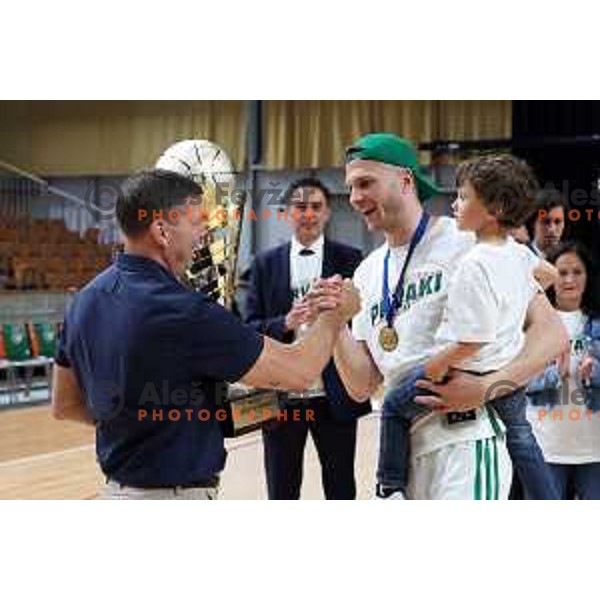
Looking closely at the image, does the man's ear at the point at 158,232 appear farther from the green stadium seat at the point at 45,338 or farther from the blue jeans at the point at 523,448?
the green stadium seat at the point at 45,338

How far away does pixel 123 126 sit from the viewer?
2602mm

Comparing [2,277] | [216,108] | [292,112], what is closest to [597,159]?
[292,112]

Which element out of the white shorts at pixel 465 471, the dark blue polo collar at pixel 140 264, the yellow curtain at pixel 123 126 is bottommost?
the white shorts at pixel 465 471

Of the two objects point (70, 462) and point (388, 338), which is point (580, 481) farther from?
point (70, 462)

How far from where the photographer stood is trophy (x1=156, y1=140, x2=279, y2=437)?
2.17 meters

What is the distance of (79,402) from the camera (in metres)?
2.08

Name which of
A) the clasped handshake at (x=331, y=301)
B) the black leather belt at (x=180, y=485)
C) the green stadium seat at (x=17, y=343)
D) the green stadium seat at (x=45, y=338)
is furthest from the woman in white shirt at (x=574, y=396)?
the green stadium seat at (x=17, y=343)

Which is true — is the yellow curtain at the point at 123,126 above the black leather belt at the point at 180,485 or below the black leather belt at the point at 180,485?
above

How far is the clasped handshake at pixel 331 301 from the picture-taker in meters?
2.07

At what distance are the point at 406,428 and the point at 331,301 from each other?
0.32 meters

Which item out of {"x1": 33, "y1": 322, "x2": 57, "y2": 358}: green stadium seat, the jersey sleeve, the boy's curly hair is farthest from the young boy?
{"x1": 33, "y1": 322, "x2": 57, "y2": 358}: green stadium seat

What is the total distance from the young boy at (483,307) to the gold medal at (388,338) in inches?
3.0

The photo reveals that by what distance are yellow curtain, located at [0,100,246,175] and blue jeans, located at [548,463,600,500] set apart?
1.16 metres
